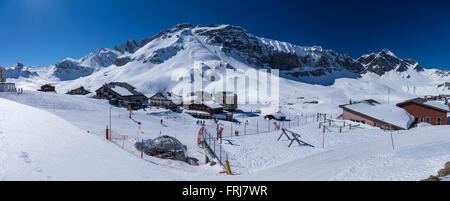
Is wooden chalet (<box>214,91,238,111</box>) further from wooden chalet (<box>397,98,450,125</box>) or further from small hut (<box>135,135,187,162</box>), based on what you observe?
small hut (<box>135,135,187,162</box>)

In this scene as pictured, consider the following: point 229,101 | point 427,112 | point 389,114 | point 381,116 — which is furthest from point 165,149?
point 229,101

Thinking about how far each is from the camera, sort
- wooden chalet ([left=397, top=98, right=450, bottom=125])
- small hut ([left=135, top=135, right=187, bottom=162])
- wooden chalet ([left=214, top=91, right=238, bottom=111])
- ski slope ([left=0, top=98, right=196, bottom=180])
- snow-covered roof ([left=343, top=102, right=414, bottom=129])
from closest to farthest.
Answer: ski slope ([left=0, top=98, right=196, bottom=180]) → small hut ([left=135, top=135, right=187, bottom=162]) → snow-covered roof ([left=343, top=102, right=414, bottom=129]) → wooden chalet ([left=397, top=98, right=450, bottom=125]) → wooden chalet ([left=214, top=91, right=238, bottom=111])

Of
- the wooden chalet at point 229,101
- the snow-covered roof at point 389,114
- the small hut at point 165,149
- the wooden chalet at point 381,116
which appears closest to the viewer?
the small hut at point 165,149

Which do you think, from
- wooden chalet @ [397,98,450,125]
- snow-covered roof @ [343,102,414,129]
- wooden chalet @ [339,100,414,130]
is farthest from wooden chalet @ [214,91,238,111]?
wooden chalet @ [397,98,450,125]

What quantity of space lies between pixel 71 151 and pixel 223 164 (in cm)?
1019

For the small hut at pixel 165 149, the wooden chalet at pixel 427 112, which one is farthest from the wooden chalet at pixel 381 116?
the small hut at pixel 165 149

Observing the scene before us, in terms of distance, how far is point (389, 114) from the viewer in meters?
31.8

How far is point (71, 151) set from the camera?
7395 mm

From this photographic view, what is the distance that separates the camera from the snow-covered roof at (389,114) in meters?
29.3

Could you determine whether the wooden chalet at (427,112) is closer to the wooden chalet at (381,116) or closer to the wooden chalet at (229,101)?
the wooden chalet at (381,116)

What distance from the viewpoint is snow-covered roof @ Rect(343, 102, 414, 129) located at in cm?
2929
